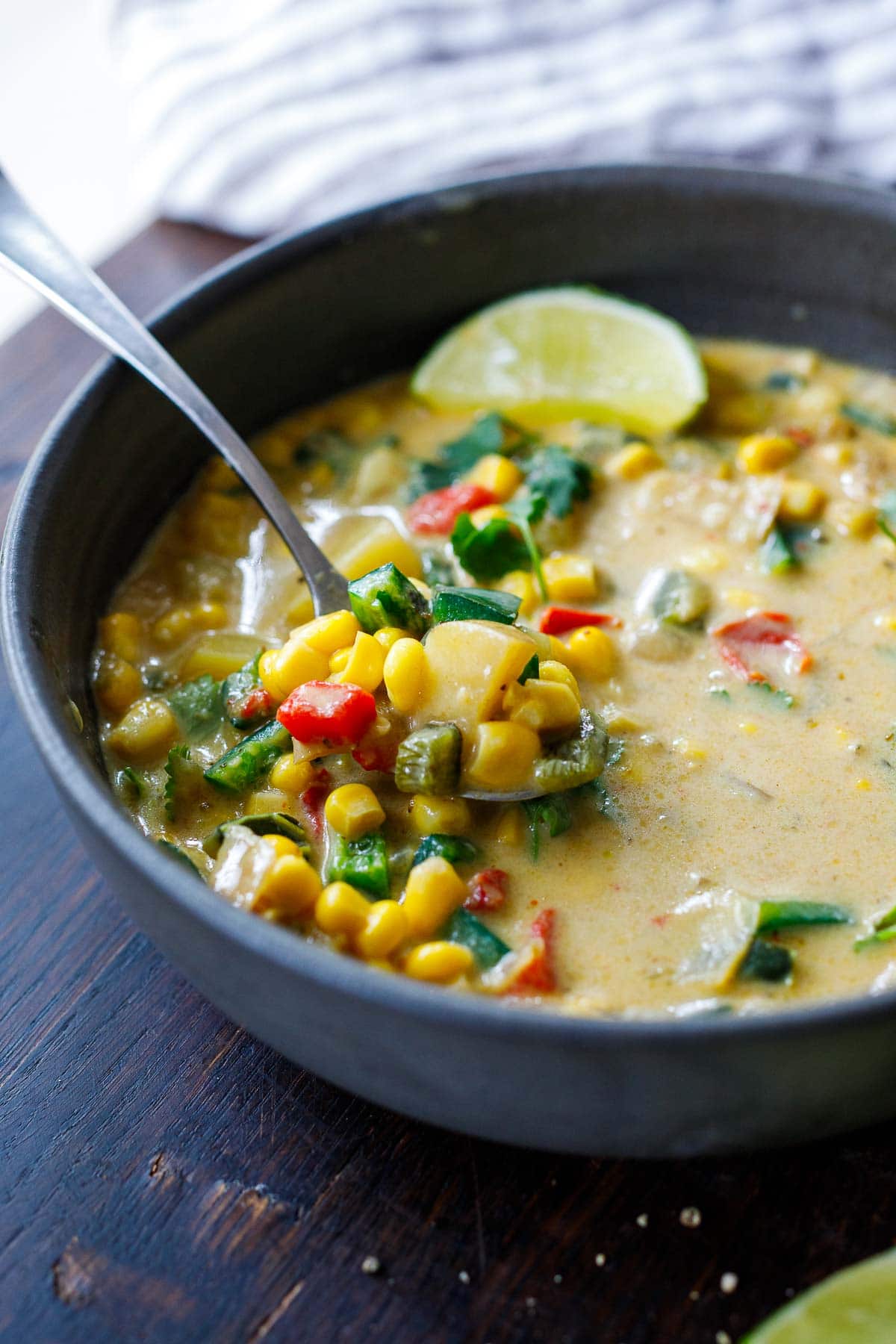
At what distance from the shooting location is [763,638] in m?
2.83

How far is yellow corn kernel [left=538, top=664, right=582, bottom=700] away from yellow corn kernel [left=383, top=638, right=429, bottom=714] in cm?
23

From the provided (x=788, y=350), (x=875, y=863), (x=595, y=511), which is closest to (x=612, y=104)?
(x=788, y=350)

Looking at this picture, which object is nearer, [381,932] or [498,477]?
[381,932]

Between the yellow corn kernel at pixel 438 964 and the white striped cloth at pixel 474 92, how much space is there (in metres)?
2.50

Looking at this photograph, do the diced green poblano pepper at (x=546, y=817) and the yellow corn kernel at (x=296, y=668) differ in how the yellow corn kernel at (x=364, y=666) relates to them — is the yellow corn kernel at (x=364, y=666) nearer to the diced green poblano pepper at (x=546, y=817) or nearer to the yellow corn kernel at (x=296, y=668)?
the yellow corn kernel at (x=296, y=668)

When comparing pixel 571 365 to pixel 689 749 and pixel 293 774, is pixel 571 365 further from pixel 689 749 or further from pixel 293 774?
pixel 293 774

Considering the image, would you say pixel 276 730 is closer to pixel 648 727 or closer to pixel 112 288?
pixel 648 727

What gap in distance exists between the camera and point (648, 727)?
264 centimetres

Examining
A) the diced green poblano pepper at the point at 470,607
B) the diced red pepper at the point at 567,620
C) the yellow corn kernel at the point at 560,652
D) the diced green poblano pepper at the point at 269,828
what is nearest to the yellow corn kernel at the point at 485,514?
the diced red pepper at the point at 567,620

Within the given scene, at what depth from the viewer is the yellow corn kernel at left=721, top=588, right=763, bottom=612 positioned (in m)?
Answer: 2.90

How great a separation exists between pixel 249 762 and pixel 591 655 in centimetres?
74

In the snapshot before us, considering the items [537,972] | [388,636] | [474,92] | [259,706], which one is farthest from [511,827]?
[474,92]

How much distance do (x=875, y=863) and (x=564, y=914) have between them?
23.1 inches

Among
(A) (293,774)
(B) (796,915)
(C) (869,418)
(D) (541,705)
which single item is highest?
(A) (293,774)
